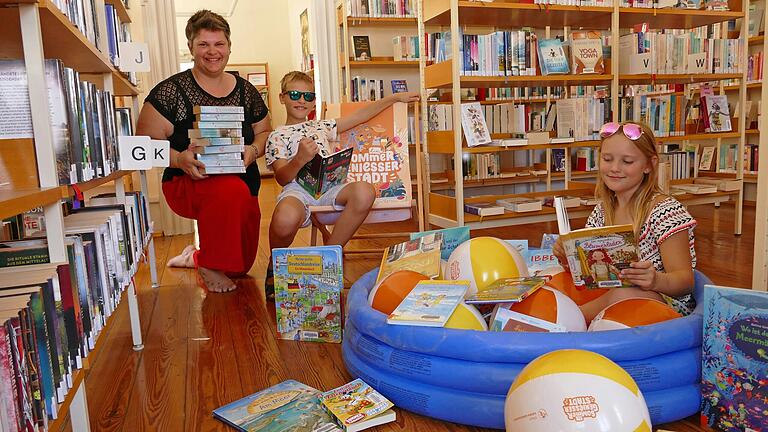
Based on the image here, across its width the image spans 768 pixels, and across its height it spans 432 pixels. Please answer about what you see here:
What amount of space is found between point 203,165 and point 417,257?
1258mm

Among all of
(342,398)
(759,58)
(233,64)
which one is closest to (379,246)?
(342,398)

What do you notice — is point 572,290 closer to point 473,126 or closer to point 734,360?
point 734,360

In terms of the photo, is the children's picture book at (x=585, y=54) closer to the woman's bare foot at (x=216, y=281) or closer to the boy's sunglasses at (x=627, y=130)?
the boy's sunglasses at (x=627, y=130)

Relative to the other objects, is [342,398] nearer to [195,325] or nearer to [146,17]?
[195,325]

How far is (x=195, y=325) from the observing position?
239 cm

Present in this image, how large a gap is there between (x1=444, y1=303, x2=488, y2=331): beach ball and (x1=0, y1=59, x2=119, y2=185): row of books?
1.01 metres

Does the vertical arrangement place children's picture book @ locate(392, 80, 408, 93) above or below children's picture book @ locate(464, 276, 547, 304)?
above

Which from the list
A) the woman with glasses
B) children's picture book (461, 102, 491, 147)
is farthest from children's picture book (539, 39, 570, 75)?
the woman with glasses

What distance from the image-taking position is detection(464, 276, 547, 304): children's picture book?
1.61 metres

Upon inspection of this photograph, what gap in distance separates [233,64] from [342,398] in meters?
10.3

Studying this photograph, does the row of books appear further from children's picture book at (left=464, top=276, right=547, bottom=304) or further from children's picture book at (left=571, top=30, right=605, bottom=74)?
children's picture book at (left=571, top=30, right=605, bottom=74)

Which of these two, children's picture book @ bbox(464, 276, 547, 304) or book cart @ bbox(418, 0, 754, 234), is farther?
book cart @ bbox(418, 0, 754, 234)

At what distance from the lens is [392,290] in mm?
1862

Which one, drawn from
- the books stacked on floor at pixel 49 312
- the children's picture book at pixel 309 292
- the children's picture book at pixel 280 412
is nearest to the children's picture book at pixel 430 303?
the children's picture book at pixel 280 412
